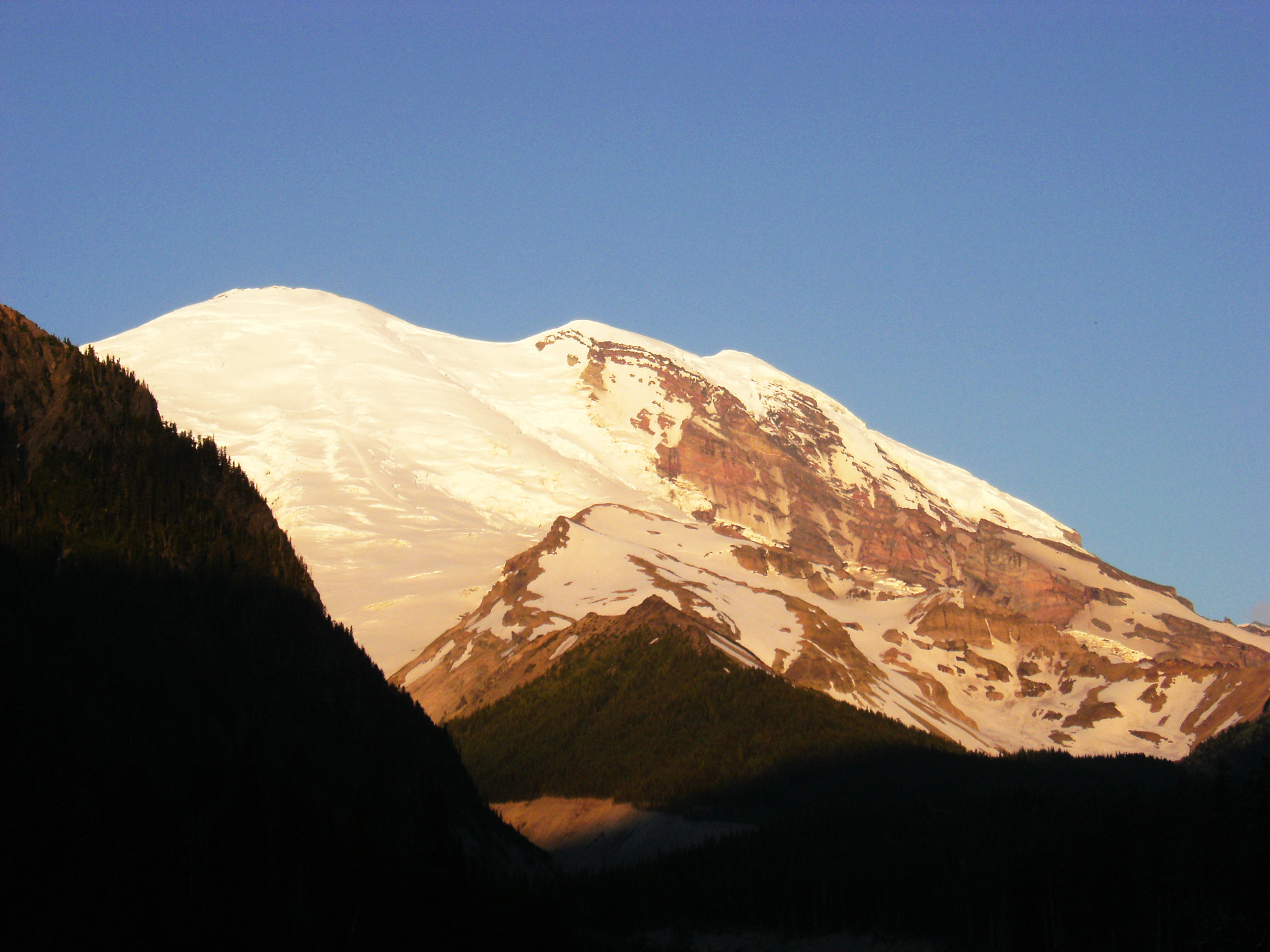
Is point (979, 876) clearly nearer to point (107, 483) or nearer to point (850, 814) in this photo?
point (850, 814)

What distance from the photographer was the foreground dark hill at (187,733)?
59.5 metres

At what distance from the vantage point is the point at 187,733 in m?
69.9

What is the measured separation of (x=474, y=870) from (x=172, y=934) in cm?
1950

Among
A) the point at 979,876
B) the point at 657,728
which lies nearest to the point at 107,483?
the point at 979,876

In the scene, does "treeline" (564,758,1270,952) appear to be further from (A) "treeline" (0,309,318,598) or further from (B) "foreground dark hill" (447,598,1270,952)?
(A) "treeline" (0,309,318,598)

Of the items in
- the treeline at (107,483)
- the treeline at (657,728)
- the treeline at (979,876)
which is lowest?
the treeline at (979,876)

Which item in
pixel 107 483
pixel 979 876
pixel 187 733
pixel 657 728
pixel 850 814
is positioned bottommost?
pixel 979 876

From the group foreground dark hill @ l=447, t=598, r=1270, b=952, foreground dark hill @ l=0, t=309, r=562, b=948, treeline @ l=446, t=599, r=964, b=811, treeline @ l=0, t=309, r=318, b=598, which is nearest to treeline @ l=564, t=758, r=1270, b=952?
foreground dark hill @ l=447, t=598, r=1270, b=952

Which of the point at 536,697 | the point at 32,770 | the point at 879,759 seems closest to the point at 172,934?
the point at 32,770

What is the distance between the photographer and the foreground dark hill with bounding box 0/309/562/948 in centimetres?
5953

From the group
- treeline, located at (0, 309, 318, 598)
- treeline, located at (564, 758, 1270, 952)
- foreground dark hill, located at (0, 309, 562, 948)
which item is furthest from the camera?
treeline, located at (0, 309, 318, 598)

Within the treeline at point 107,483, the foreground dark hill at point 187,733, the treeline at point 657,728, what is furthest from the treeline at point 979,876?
the treeline at point 107,483

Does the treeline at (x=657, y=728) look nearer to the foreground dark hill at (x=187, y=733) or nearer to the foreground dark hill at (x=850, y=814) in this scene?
the foreground dark hill at (x=850, y=814)

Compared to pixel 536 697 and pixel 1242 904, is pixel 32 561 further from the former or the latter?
pixel 536 697
